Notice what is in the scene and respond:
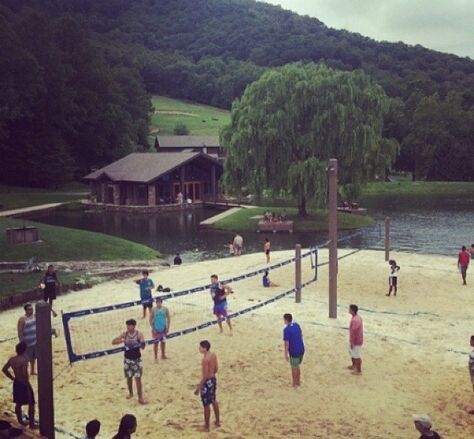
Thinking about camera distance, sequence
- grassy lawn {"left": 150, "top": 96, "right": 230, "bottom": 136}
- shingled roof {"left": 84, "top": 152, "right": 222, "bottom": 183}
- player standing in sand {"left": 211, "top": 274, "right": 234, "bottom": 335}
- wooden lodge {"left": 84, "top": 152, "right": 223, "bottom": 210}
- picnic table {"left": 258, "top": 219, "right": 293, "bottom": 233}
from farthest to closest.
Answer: grassy lawn {"left": 150, "top": 96, "right": 230, "bottom": 136} < wooden lodge {"left": 84, "top": 152, "right": 223, "bottom": 210} < shingled roof {"left": 84, "top": 152, "right": 222, "bottom": 183} < picnic table {"left": 258, "top": 219, "right": 293, "bottom": 233} < player standing in sand {"left": 211, "top": 274, "right": 234, "bottom": 335}

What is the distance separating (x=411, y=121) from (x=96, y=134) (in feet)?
153

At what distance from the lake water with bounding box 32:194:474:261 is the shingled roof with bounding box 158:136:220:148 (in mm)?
32895

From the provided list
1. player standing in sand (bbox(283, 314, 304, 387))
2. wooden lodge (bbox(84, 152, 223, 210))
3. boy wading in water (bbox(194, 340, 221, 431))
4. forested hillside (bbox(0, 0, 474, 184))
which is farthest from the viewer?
forested hillside (bbox(0, 0, 474, 184))

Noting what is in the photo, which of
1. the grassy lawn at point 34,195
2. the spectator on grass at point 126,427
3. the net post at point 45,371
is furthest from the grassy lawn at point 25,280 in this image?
the grassy lawn at point 34,195

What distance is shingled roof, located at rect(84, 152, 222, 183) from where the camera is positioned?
191ft

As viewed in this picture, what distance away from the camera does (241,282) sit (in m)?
24.1

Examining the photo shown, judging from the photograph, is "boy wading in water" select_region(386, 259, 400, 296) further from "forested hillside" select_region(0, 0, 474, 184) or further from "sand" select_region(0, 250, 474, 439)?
"forested hillside" select_region(0, 0, 474, 184)

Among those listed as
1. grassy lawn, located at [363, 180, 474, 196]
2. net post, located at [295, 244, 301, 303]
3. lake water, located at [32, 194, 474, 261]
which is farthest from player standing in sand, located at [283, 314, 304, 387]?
grassy lawn, located at [363, 180, 474, 196]

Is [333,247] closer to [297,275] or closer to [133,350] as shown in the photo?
[297,275]

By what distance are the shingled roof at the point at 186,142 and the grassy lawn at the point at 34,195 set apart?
56.5 feet

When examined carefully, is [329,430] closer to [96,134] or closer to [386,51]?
[96,134]

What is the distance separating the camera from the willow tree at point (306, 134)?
1724 inches

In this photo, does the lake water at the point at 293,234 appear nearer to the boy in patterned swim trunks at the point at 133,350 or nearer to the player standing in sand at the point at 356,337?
the player standing in sand at the point at 356,337

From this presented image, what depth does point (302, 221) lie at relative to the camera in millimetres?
45219
